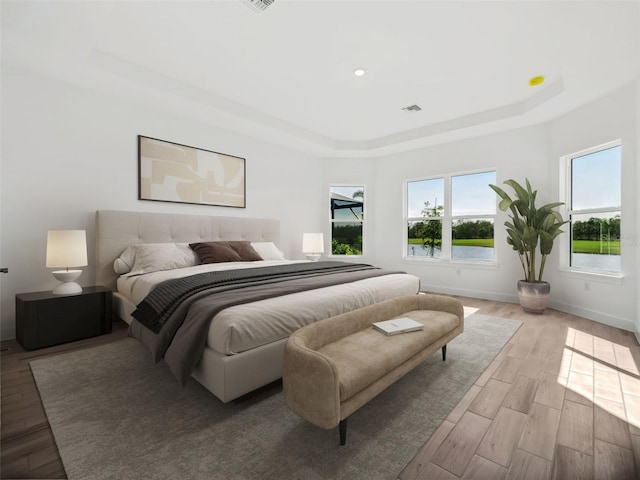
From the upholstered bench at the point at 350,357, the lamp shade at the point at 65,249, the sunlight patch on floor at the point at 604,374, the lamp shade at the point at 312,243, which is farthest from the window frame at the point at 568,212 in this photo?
the lamp shade at the point at 65,249

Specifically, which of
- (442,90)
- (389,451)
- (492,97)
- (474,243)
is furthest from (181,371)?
(474,243)

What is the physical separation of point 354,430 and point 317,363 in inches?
20.7

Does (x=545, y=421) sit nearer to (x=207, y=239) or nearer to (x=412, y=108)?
(x=412, y=108)

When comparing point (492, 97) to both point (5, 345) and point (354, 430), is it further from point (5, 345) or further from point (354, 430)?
point (5, 345)

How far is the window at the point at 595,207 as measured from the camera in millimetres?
3488

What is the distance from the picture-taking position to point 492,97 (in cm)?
379

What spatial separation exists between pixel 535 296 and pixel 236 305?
3.81 metres

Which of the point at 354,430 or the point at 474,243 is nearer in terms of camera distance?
the point at 354,430

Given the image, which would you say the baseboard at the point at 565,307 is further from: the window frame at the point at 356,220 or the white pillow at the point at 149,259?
the white pillow at the point at 149,259

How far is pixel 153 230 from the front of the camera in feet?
12.0

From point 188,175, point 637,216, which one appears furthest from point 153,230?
point 637,216

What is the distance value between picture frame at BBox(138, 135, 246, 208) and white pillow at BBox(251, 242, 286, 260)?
70 cm

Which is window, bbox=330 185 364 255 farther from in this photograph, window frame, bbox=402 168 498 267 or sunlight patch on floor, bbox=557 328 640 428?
sunlight patch on floor, bbox=557 328 640 428

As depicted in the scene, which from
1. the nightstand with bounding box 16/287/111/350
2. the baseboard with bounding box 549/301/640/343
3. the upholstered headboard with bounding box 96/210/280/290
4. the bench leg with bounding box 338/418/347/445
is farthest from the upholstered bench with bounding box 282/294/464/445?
the upholstered headboard with bounding box 96/210/280/290
